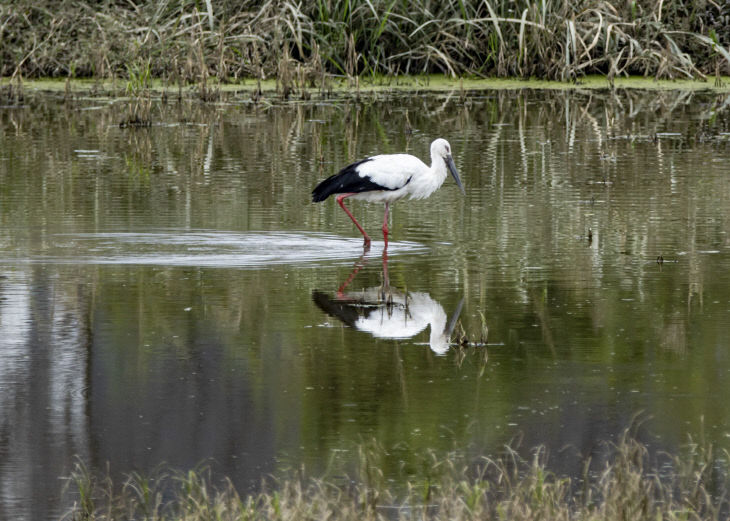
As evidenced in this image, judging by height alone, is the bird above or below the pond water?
above

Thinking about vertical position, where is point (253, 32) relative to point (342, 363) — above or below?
above

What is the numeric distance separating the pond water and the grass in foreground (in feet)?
0.49

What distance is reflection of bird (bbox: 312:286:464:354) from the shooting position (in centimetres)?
803

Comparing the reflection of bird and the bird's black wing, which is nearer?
the reflection of bird

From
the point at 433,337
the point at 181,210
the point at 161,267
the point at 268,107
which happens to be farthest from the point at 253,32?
the point at 433,337

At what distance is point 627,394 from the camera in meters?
6.69

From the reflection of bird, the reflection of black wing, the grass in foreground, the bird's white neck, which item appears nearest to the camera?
the grass in foreground

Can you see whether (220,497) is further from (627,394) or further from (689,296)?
(689,296)

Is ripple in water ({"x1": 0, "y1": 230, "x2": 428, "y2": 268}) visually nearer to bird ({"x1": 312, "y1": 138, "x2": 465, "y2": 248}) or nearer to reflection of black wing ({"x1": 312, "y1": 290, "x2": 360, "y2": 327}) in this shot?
bird ({"x1": 312, "y1": 138, "x2": 465, "y2": 248})

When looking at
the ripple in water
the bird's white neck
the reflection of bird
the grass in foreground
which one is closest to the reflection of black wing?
the reflection of bird

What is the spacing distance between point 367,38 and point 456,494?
22.3 metres

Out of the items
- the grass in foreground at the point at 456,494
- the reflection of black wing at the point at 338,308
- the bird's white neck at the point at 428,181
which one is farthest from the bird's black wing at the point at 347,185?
the grass in foreground at the point at 456,494

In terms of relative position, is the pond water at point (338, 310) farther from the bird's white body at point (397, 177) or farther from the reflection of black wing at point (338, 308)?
the bird's white body at point (397, 177)

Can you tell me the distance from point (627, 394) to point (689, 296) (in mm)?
2429
